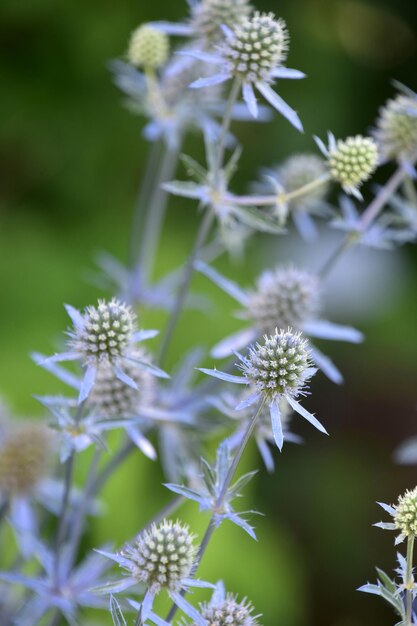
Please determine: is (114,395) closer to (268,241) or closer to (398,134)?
(398,134)

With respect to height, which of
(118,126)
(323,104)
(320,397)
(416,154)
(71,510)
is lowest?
(71,510)

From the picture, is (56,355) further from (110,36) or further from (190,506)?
(110,36)

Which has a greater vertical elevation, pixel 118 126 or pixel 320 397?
pixel 118 126

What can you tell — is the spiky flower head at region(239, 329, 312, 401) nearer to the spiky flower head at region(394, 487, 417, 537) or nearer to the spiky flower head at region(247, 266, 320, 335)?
the spiky flower head at region(394, 487, 417, 537)

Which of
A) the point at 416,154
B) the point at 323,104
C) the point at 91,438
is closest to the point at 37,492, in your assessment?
the point at 91,438

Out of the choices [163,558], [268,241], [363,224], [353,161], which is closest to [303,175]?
[363,224]

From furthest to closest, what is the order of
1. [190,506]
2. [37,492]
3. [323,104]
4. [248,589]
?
[323,104]
[248,589]
[190,506]
[37,492]
